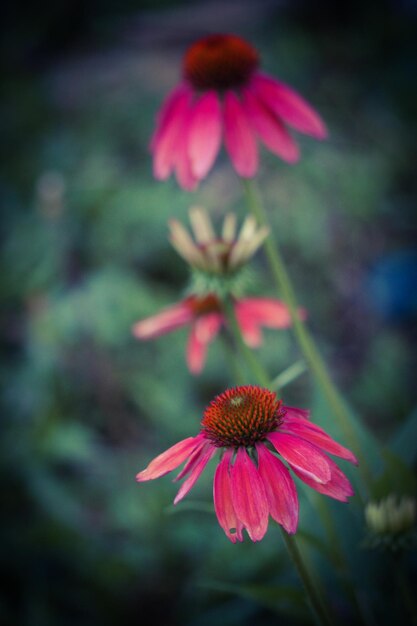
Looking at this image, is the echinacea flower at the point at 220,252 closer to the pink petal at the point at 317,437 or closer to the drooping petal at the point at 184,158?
the drooping petal at the point at 184,158

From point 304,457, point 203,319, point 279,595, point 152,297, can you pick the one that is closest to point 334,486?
point 304,457

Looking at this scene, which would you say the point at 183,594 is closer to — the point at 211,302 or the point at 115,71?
the point at 211,302

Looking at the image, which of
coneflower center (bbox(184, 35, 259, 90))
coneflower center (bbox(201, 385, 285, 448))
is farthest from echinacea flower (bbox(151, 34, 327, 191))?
coneflower center (bbox(201, 385, 285, 448))

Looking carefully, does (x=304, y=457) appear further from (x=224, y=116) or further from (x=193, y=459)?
(x=224, y=116)

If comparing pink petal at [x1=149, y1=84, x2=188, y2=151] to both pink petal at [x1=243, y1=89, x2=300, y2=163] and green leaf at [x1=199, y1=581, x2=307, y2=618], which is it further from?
green leaf at [x1=199, y1=581, x2=307, y2=618]

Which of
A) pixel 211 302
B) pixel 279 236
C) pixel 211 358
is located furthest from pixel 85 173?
pixel 211 302
